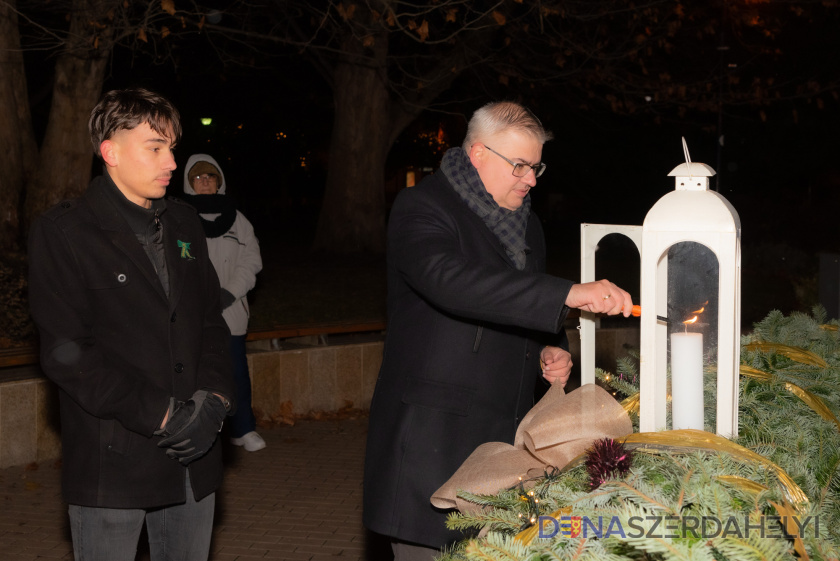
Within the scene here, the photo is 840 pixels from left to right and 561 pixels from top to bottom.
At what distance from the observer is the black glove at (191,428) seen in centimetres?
297

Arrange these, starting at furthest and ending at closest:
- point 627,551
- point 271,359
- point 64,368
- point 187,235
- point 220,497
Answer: point 271,359
point 220,497
point 187,235
point 64,368
point 627,551

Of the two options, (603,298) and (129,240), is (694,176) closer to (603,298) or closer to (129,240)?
(603,298)

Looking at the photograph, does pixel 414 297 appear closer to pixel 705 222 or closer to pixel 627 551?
pixel 705 222

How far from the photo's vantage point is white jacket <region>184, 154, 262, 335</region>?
711cm

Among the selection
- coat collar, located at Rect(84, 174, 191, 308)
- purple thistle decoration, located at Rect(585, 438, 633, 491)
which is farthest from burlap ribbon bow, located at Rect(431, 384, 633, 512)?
coat collar, located at Rect(84, 174, 191, 308)

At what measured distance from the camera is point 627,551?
1483 millimetres

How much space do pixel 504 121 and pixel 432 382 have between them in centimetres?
83

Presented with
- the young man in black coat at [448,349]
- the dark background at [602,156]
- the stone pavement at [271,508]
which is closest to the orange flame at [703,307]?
the young man in black coat at [448,349]

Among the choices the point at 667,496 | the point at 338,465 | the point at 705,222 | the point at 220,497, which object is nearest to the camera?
the point at 667,496

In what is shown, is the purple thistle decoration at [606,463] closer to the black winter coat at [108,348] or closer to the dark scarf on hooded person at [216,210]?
the black winter coat at [108,348]

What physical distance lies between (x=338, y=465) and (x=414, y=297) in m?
4.76

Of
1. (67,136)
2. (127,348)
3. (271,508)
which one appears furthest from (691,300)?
(67,136)

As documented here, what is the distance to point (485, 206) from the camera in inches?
117

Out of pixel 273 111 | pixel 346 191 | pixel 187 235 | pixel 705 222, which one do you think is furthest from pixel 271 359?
pixel 273 111
